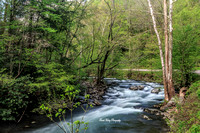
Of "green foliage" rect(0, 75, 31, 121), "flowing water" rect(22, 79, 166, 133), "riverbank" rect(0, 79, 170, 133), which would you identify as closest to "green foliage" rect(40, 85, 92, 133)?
"flowing water" rect(22, 79, 166, 133)

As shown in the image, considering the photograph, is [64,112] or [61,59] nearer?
[64,112]

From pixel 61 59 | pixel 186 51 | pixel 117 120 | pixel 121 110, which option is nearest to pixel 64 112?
pixel 117 120

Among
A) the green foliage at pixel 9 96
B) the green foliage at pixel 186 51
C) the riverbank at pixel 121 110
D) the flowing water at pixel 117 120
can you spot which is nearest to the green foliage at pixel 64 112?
the flowing water at pixel 117 120

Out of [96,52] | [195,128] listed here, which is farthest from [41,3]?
[195,128]

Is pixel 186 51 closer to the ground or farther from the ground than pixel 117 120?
farther from the ground

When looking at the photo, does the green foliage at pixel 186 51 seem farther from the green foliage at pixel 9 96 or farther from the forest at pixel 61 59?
the green foliage at pixel 9 96

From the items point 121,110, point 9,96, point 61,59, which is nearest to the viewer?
point 9,96

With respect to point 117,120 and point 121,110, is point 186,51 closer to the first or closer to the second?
point 121,110

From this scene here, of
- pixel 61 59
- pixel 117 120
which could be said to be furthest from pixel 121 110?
pixel 61 59

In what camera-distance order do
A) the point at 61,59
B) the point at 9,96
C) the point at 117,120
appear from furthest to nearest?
the point at 61,59 < the point at 117,120 < the point at 9,96

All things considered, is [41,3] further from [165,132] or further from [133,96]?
[133,96]

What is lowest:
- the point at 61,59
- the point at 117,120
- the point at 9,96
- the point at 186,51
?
the point at 117,120

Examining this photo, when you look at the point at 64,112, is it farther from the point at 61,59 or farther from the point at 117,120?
the point at 61,59

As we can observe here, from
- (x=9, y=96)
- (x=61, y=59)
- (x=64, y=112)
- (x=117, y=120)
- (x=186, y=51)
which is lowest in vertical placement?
(x=117, y=120)
